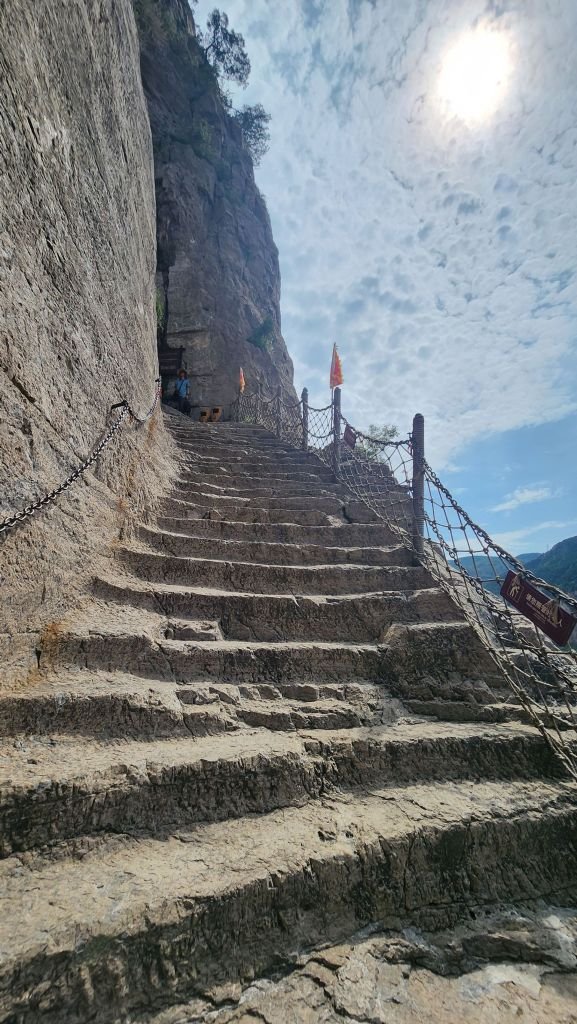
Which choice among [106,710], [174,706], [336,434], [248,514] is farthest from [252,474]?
[106,710]

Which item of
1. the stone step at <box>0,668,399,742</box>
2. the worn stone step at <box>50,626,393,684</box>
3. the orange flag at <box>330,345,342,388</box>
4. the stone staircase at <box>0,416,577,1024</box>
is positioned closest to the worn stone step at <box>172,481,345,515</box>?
the stone staircase at <box>0,416,577,1024</box>

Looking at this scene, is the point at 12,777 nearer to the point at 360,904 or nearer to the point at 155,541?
the point at 360,904

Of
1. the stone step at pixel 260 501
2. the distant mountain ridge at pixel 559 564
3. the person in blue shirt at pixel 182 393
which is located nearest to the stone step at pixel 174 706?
the stone step at pixel 260 501

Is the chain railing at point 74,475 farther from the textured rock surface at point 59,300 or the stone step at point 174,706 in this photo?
the stone step at point 174,706

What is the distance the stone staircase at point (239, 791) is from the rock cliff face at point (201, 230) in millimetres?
14009

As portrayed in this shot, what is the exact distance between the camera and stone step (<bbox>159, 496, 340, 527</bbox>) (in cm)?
464

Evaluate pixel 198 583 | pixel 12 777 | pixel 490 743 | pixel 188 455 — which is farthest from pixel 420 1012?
pixel 188 455

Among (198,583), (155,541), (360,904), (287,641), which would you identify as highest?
(155,541)

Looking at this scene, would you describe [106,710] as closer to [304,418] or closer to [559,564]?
[304,418]

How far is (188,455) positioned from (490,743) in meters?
Answer: 5.69

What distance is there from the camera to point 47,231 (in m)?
2.57

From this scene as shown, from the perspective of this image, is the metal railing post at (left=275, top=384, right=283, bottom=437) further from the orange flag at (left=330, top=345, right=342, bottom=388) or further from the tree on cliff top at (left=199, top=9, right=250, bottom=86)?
the tree on cliff top at (left=199, top=9, right=250, bottom=86)

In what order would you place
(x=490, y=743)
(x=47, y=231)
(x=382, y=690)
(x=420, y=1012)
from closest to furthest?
(x=420, y=1012)
(x=490, y=743)
(x=47, y=231)
(x=382, y=690)

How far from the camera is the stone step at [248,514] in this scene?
183 inches
